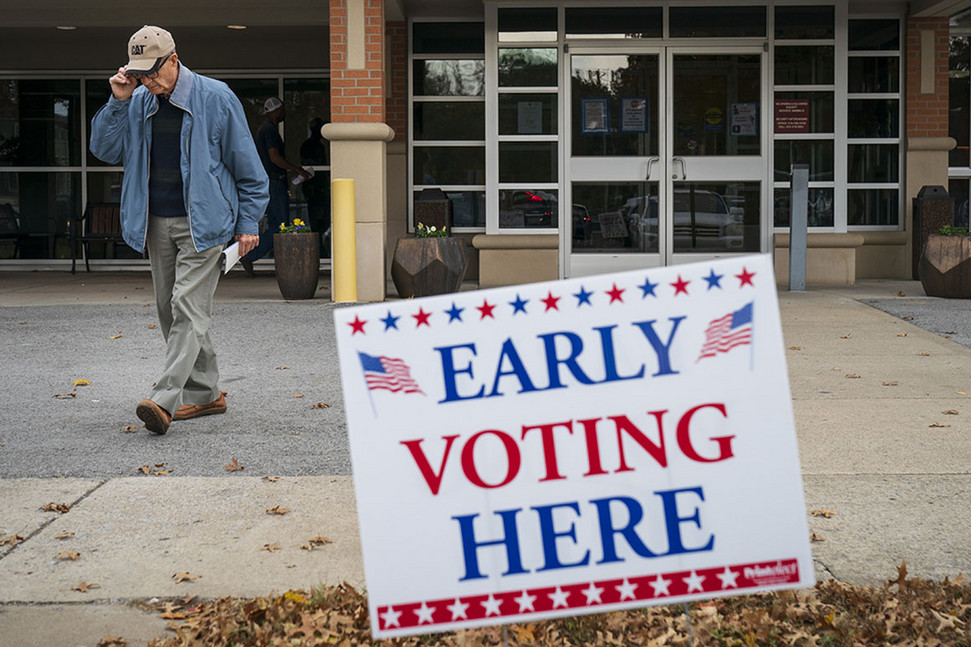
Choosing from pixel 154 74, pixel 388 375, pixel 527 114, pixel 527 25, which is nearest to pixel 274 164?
pixel 527 114

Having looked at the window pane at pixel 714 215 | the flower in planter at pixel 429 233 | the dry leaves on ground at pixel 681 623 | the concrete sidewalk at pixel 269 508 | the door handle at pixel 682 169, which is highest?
the door handle at pixel 682 169

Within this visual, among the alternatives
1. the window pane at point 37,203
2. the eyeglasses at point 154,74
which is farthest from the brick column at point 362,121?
the window pane at point 37,203

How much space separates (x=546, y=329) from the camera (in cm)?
263

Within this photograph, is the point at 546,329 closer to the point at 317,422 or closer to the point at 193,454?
the point at 193,454

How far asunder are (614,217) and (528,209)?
99 centimetres

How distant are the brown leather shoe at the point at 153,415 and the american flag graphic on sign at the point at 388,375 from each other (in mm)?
3323

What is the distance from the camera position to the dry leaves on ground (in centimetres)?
324

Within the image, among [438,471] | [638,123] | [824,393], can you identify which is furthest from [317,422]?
[638,123]

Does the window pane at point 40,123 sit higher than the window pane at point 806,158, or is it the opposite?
the window pane at point 40,123

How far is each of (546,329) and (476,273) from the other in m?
12.0

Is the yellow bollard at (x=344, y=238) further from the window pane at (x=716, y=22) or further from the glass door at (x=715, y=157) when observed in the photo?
the window pane at (x=716, y=22)

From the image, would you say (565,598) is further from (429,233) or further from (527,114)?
(527,114)

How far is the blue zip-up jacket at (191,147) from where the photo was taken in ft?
19.0

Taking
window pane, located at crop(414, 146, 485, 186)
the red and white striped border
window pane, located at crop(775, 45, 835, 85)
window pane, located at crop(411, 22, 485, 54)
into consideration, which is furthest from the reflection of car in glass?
the red and white striped border
